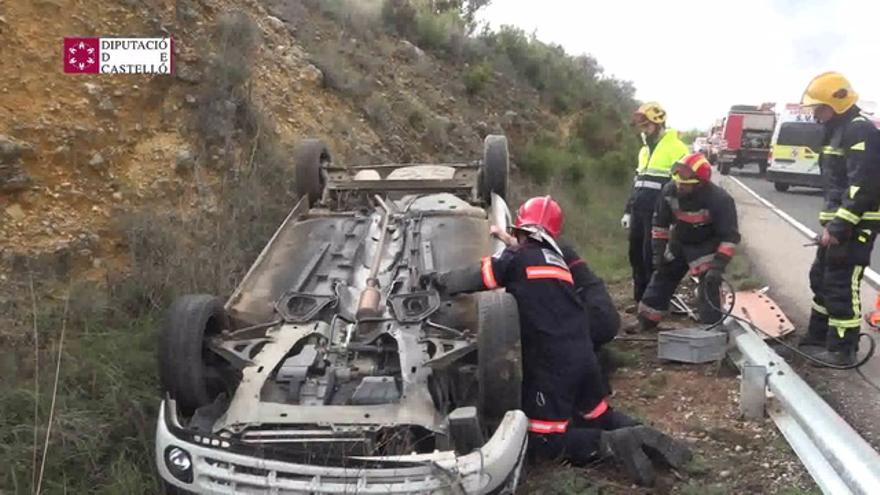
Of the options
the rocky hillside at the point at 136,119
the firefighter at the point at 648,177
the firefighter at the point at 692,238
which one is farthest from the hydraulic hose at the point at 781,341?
the rocky hillside at the point at 136,119

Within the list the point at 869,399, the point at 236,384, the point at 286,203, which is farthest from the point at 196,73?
the point at 869,399

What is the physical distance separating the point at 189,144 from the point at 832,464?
5.57 metres

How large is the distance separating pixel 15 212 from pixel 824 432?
516cm

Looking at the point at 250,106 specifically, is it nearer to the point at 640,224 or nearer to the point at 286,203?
the point at 286,203

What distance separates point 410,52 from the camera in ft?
46.1

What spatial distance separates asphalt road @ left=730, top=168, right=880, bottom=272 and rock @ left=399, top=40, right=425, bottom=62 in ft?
21.6

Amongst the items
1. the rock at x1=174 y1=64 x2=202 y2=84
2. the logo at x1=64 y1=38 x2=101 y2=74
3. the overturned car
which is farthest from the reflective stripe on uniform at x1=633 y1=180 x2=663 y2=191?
the logo at x1=64 y1=38 x2=101 y2=74

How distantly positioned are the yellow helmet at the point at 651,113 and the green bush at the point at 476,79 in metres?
7.45

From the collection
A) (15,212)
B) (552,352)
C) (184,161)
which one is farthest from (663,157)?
(15,212)

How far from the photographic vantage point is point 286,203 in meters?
7.75

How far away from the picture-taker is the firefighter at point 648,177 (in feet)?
24.8

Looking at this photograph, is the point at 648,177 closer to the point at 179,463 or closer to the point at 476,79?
the point at 179,463

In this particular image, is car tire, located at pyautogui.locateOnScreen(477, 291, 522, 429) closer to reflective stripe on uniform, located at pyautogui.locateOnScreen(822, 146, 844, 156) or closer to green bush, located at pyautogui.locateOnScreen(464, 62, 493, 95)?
reflective stripe on uniform, located at pyautogui.locateOnScreen(822, 146, 844, 156)

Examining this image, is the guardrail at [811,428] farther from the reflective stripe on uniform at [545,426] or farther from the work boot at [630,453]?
the reflective stripe on uniform at [545,426]
